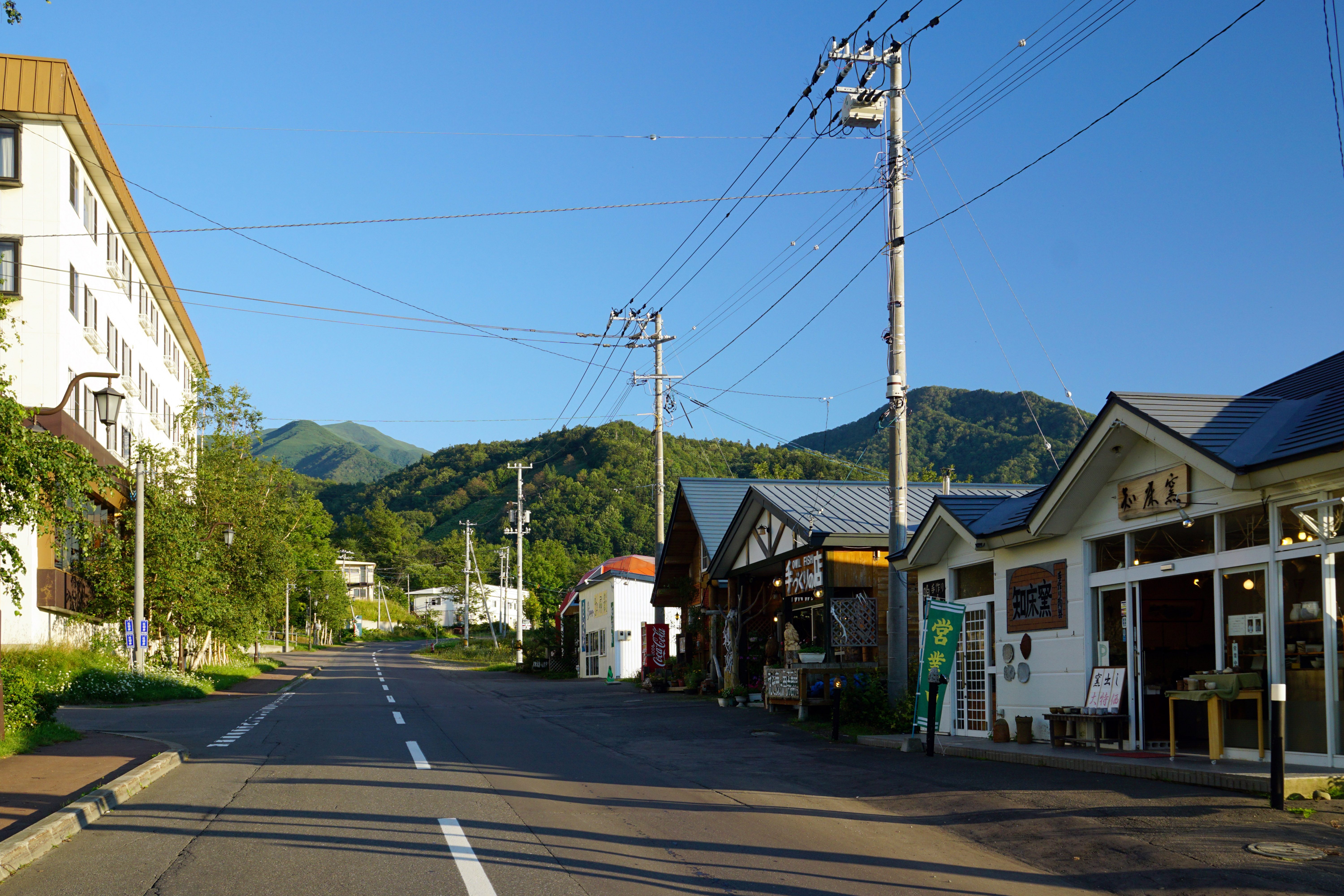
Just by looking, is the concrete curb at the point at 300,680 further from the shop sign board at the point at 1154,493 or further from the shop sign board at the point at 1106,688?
the shop sign board at the point at 1154,493

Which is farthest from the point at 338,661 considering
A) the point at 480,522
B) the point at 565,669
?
the point at 480,522

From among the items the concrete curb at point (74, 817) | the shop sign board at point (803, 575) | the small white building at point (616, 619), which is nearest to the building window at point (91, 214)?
the small white building at point (616, 619)

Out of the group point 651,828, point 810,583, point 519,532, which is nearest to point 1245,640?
point 651,828

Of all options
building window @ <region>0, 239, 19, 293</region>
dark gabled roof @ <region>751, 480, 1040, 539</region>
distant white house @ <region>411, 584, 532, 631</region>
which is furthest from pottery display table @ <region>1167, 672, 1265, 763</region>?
distant white house @ <region>411, 584, 532, 631</region>

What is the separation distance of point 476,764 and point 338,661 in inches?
2169

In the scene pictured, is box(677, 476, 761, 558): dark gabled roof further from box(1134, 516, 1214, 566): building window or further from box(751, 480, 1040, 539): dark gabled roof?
box(1134, 516, 1214, 566): building window

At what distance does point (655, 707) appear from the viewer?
25.9m

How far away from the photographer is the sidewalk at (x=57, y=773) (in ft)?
29.7

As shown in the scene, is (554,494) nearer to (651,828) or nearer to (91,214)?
(91,214)

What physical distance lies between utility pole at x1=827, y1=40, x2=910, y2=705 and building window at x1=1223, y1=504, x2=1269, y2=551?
5788 millimetres

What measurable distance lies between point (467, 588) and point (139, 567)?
195ft

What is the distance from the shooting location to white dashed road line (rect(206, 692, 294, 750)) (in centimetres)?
1603

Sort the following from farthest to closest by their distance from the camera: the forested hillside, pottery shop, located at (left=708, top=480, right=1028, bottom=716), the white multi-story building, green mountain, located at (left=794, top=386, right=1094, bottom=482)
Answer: the forested hillside
green mountain, located at (left=794, top=386, right=1094, bottom=482)
the white multi-story building
pottery shop, located at (left=708, top=480, right=1028, bottom=716)

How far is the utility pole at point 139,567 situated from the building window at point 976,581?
2024 centimetres
